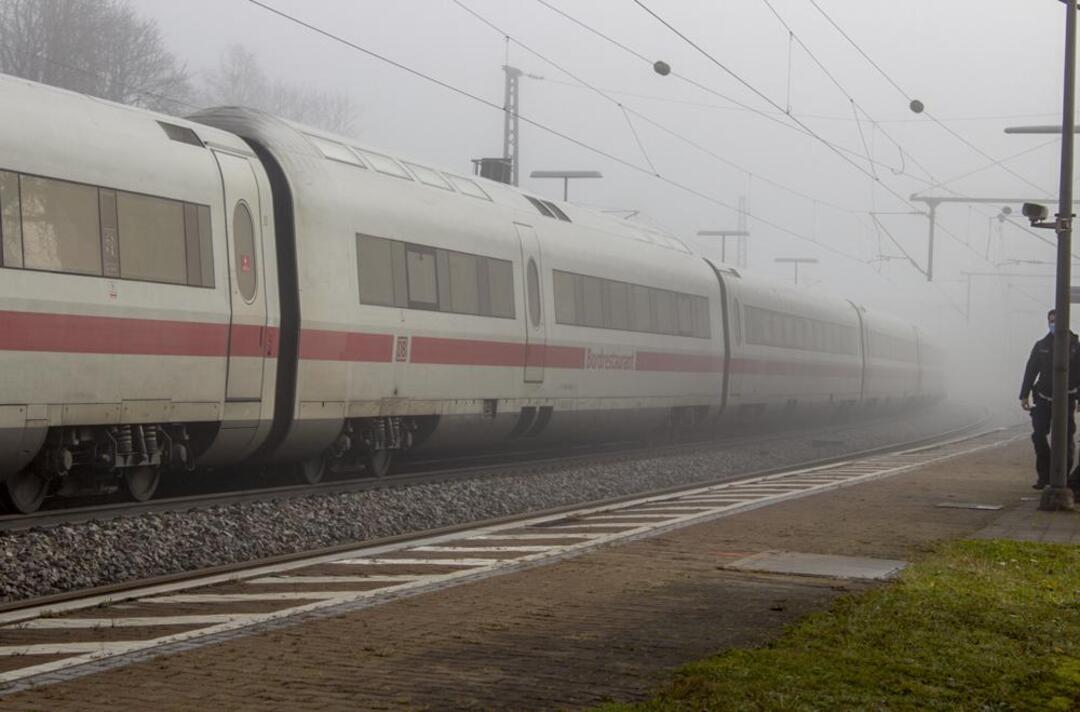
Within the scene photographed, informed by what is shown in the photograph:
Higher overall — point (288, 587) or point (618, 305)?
point (618, 305)

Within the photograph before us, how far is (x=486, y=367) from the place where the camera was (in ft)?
64.8

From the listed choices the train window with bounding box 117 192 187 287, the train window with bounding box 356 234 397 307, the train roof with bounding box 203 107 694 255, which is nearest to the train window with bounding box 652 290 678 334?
the train roof with bounding box 203 107 694 255

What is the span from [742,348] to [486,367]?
13.5 metres

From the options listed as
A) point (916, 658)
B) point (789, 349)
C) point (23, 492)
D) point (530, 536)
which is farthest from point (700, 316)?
point (916, 658)

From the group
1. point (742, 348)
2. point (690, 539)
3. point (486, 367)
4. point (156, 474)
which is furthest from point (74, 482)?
point (742, 348)

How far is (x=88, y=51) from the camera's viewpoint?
59438mm

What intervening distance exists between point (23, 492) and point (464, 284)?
7.56 m

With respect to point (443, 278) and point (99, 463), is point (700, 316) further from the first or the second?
point (99, 463)

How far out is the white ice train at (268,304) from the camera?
12.3 m

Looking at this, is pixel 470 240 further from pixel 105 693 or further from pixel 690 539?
pixel 105 693

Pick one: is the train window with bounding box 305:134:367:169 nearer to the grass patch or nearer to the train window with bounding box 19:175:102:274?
the train window with bounding box 19:175:102:274

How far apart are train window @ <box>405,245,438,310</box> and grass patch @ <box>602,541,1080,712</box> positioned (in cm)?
911

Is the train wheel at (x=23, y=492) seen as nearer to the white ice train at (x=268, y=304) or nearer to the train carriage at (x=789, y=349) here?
the white ice train at (x=268, y=304)

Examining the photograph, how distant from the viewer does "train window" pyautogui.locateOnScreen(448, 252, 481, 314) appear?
18906mm
